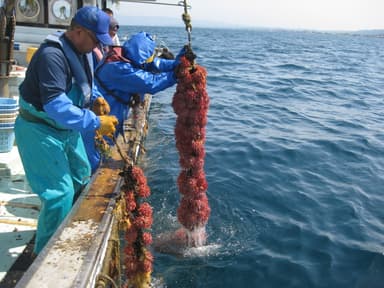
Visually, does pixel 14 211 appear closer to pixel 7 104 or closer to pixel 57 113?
pixel 7 104

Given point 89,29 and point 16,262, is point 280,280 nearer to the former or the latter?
point 16,262

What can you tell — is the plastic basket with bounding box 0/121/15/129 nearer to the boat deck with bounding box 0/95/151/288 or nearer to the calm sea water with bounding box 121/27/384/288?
the boat deck with bounding box 0/95/151/288

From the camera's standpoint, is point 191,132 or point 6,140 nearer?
point 191,132

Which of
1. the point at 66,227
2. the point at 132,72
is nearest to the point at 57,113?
the point at 66,227

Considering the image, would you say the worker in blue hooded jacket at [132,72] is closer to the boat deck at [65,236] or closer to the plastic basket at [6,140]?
the boat deck at [65,236]

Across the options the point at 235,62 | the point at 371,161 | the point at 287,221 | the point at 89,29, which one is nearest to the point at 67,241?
the point at 89,29

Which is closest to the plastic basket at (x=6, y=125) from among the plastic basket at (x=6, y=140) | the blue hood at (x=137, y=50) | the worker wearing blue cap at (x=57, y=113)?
Result: the plastic basket at (x=6, y=140)

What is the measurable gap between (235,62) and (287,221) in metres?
23.2

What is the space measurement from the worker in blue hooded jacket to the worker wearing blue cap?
81 cm

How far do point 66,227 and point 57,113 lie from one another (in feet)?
3.23

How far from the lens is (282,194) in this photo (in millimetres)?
7352

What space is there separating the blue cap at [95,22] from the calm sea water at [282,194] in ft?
9.63

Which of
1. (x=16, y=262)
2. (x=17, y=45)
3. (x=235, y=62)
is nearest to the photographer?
(x=16, y=262)

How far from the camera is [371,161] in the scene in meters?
9.24
